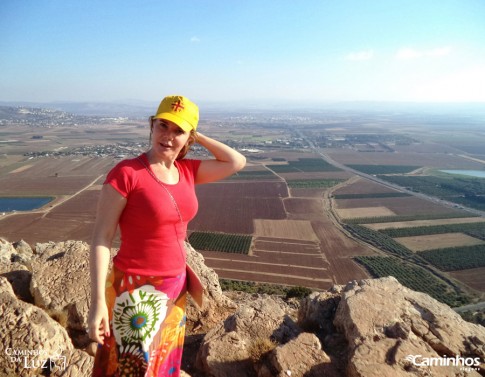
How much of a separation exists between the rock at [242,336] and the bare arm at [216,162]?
3.35 m

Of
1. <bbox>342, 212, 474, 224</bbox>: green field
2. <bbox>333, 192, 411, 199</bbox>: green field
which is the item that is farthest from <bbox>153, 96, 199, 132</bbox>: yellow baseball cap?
<bbox>333, 192, 411, 199</bbox>: green field

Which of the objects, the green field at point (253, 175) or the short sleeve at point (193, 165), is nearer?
the short sleeve at point (193, 165)

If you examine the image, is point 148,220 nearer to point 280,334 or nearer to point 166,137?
point 166,137

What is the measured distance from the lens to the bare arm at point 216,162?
9.48 feet

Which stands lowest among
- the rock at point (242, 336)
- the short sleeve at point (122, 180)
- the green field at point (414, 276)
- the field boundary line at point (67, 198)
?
the green field at point (414, 276)

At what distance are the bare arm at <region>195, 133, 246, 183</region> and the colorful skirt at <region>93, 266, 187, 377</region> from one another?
2.98 ft

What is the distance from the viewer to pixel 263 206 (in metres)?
44.0

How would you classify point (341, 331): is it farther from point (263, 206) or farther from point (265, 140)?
point (265, 140)

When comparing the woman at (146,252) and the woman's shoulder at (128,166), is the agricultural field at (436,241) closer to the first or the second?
the woman at (146,252)

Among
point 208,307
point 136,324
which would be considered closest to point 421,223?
point 208,307

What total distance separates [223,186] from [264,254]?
1048 inches

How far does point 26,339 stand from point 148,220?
378 centimetres

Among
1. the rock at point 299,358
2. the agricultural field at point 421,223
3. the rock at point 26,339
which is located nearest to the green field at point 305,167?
the agricultural field at point 421,223

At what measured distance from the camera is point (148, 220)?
228 cm
